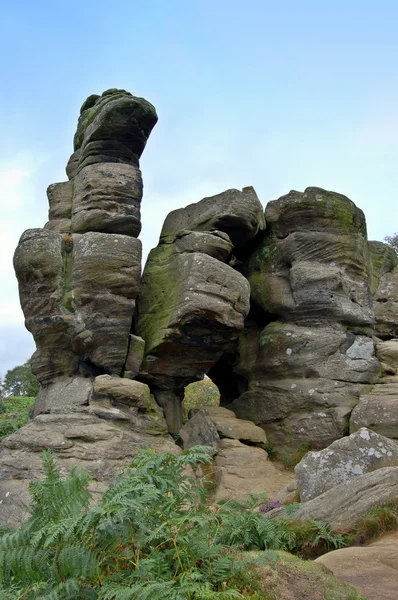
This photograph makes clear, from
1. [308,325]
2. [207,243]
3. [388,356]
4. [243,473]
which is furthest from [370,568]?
[388,356]

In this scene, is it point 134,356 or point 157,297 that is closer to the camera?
point 134,356

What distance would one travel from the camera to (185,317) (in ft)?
43.1

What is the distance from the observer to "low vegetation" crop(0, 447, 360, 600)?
3.70 metres

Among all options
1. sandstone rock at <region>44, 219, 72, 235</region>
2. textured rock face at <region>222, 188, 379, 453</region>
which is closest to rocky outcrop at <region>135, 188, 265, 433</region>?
textured rock face at <region>222, 188, 379, 453</region>

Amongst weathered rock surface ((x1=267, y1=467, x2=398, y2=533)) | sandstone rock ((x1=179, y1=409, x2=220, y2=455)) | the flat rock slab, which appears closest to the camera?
the flat rock slab

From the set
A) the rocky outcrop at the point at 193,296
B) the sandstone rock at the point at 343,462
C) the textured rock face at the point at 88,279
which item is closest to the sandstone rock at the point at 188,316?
the rocky outcrop at the point at 193,296

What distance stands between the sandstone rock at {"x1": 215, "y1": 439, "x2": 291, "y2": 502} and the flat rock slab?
572cm

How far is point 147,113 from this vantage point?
14531mm

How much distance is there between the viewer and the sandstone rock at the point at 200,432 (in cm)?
1343

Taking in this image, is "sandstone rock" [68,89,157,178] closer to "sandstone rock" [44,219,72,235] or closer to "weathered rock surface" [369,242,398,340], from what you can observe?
"sandstone rock" [44,219,72,235]

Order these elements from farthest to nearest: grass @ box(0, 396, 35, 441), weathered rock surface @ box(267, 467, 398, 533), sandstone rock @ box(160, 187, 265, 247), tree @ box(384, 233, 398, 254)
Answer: tree @ box(384, 233, 398, 254)
grass @ box(0, 396, 35, 441)
sandstone rock @ box(160, 187, 265, 247)
weathered rock surface @ box(267, 467, 398, 533)

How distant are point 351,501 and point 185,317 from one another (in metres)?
6.49

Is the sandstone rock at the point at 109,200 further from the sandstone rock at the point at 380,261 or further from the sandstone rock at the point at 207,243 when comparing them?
the sandstone rock at the point at 380,261

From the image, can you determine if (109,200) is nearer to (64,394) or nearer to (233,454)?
(64,394)
